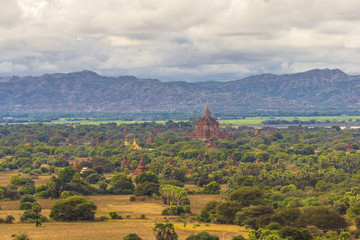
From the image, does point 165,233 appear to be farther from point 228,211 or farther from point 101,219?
point 101,219

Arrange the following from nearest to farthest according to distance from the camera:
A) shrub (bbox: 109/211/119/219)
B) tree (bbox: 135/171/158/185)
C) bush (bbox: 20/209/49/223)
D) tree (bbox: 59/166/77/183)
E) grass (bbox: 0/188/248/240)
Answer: grass (bbox: 0/188/248/240) → bush (bbox: 20/209/49/223) → shrub (bbox: 109/211/119/219) → tree (bbox: 59/166/77/183) → tree (bbox: 135/171/158/185)

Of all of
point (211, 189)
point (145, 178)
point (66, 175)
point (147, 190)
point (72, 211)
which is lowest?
point (211, 189)

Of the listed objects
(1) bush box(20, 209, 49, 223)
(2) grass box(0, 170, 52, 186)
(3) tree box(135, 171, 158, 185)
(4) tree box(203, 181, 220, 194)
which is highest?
(3) tree box(135, 171, 158, 185)

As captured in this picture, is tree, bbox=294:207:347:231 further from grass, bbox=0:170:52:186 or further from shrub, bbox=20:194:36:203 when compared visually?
grass, bbox=0:170:52:186

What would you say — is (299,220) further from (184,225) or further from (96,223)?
(96,223)

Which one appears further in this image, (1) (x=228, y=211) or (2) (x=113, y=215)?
(2) (x=113, y=215)

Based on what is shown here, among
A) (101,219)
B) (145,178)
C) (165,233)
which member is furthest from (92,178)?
(165,233)

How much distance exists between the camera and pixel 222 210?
263ft

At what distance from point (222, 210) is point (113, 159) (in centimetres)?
7539

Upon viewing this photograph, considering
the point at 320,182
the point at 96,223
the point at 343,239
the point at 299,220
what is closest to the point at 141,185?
the point at 96,223

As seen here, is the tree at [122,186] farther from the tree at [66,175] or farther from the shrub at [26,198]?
the shrub at [26,198]

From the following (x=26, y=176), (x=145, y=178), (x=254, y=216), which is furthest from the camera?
(x=26, y=176)

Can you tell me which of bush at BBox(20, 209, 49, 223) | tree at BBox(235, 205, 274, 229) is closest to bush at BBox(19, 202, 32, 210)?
bush at BBox(20, 209, 49, 223)

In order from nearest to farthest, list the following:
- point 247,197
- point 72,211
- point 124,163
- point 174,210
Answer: point 72,211 < point 247,197 < point 174,210 < point 124,163
